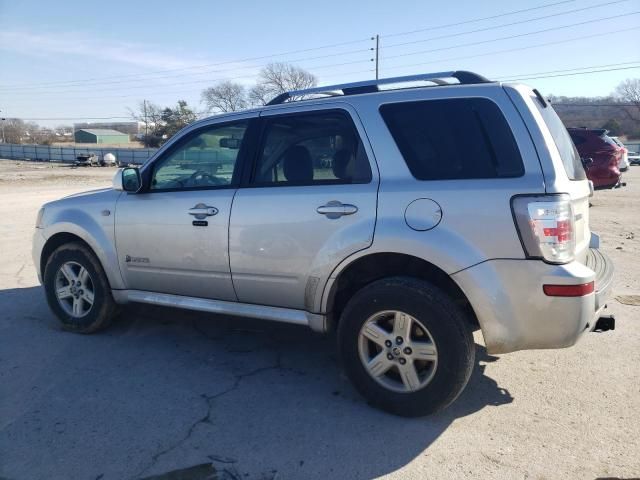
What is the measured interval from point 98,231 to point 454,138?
3.10m

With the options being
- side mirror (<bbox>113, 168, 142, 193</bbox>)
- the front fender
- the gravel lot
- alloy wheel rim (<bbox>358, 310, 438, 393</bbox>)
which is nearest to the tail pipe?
the gravel lot

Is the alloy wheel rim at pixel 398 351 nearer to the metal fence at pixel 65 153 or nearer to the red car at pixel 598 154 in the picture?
the red car at pixel 598 154

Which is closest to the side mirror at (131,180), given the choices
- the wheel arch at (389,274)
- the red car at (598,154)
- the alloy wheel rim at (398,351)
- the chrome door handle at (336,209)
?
the chrome door handle at (336,209)

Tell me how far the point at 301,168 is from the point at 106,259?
6.57 ft

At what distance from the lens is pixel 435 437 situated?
3.01 metres

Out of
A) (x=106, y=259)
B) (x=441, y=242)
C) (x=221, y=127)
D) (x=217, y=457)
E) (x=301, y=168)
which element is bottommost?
(x=217, y=457)

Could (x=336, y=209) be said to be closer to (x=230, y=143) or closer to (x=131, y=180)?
(x=230, y=143)

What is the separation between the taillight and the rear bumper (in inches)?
2.7

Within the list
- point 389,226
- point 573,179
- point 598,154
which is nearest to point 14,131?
point 598,154

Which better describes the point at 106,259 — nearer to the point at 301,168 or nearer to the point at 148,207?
the point at 148,207

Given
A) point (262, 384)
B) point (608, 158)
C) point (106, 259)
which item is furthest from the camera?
point (608, 158)

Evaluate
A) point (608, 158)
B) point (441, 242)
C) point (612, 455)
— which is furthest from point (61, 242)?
point (608, 158)

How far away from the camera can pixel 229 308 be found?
393 cm

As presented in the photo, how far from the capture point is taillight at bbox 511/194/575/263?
281cm
